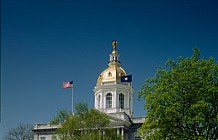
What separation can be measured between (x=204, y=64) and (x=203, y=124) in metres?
5.57

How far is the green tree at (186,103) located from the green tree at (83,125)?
10.0 metres

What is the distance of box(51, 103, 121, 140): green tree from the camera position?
4906 cm

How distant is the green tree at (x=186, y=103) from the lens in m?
37.8

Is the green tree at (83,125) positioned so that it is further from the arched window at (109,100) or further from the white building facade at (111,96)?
the arched window at (109,100)

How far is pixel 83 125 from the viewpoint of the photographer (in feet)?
164

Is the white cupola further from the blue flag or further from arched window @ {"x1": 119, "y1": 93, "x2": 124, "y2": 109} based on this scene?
the blue flag

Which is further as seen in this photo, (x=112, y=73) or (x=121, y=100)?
(x=112, y=73)

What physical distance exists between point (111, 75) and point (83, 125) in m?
29.5

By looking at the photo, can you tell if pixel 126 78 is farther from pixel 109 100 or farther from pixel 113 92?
pixel 109 100

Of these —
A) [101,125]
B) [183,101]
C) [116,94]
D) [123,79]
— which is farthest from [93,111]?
[116,94]

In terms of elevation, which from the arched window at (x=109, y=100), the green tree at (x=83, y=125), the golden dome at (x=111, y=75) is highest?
the golden dome at (x=111, y=75)

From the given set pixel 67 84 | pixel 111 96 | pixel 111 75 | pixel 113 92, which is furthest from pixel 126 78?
pixel 67 84

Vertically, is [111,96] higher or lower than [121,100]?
higher

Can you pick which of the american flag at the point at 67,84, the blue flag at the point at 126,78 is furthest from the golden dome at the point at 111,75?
the american flag at the point at 67,84
